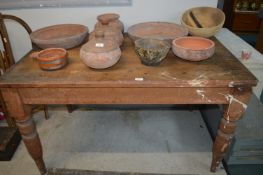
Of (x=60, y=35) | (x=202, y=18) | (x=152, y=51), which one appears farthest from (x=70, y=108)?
(x=202, y=18)

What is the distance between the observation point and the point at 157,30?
54.2 inches

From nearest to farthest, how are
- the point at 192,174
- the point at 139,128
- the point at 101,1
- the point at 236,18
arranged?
the point at 192,174 < the point at 101,1 < the point at 139,128 < the point at 236,18

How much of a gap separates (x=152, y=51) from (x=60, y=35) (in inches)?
26.1

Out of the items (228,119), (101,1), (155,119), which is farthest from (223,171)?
(101,1)

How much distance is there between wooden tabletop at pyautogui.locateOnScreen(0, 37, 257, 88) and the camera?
3.12ft

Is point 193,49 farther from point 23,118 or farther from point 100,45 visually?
point 23,118

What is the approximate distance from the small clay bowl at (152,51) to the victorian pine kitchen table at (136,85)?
0.03 meters

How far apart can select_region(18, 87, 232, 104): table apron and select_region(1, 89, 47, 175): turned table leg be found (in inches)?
1.4

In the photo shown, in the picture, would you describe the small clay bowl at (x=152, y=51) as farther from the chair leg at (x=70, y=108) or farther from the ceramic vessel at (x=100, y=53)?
the chair leg at (x=70, y=108)

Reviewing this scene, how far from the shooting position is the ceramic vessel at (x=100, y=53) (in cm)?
99

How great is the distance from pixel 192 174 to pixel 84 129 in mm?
834

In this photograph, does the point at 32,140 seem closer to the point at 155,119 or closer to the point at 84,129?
the point at 84,129

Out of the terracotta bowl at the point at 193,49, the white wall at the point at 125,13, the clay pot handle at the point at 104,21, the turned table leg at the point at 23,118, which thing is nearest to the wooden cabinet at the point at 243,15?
the white wall at the point at 125,13

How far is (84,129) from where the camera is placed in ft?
5.56
